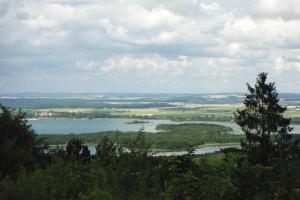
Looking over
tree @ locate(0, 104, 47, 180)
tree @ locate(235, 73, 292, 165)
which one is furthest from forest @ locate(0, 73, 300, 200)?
tree @ locate(235, 73, 292, 165)

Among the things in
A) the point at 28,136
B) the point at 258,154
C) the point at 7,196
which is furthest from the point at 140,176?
the point at 258,154

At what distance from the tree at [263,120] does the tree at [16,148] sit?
58.0 feet

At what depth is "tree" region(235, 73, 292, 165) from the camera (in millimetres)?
42562

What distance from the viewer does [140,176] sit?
1630 cm

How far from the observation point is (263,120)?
43.4m

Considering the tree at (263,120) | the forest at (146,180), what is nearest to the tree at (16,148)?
the forest at (146,180)

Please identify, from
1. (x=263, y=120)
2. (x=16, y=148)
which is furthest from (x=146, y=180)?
(x=263, y=120)

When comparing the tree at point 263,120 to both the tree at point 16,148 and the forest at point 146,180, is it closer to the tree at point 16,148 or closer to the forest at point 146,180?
the tree at point 16,148

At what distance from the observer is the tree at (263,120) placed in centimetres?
4256

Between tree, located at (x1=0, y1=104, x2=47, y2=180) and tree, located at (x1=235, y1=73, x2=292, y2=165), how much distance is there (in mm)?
17666

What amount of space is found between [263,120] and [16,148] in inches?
919

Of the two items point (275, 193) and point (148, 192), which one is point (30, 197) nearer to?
point (148, 192)

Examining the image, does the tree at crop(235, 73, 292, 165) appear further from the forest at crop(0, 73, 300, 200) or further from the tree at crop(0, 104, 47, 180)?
the forest at crop(0, 73, 300, 200)

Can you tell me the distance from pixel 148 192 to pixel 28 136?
2182cm
